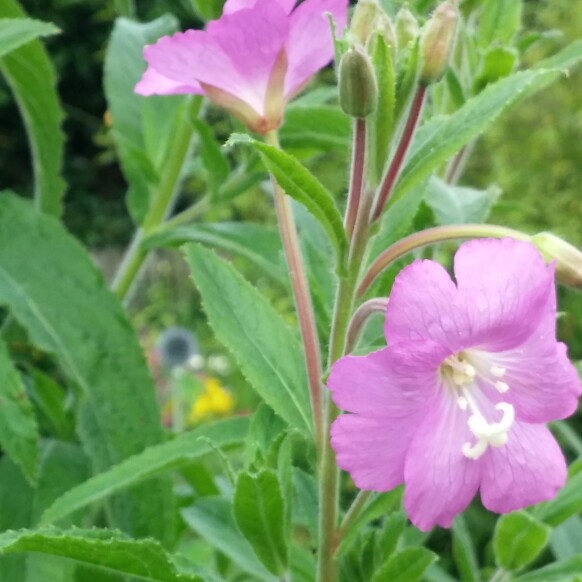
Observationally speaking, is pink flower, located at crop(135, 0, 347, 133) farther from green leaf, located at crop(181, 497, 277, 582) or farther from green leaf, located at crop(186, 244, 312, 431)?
green leaf, located at crop(181, 497, 277, 582)

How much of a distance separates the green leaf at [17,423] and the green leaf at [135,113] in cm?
30

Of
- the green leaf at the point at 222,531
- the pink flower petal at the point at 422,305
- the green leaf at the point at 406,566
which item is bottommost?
the green leaf at the point at 222,531

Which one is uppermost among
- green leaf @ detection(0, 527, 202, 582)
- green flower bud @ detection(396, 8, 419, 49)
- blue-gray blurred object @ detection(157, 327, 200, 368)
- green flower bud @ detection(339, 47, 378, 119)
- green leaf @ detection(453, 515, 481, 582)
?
green flower bud @ detection(396, 8, 419, 49)

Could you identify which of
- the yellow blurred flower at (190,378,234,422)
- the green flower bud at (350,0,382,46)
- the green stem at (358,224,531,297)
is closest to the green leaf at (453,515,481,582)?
the green stem at (358,224,531,297)

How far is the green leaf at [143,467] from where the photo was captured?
553mm

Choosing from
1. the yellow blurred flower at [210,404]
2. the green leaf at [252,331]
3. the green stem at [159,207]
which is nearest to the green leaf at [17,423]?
the green leaf at [252,331]

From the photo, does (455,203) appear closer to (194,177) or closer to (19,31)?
(19,31)

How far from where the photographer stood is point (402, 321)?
1.37 feet

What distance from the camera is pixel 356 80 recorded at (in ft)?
1.41

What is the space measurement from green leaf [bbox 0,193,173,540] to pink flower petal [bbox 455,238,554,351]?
34cm

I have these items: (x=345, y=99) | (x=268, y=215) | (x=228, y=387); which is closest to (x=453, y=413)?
(x=345, y=99)

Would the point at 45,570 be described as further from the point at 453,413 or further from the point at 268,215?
the point at 268,215

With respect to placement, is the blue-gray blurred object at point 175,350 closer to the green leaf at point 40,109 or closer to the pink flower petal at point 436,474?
the green leaf at point 40,109

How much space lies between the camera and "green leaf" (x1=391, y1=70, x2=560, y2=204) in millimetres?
466
